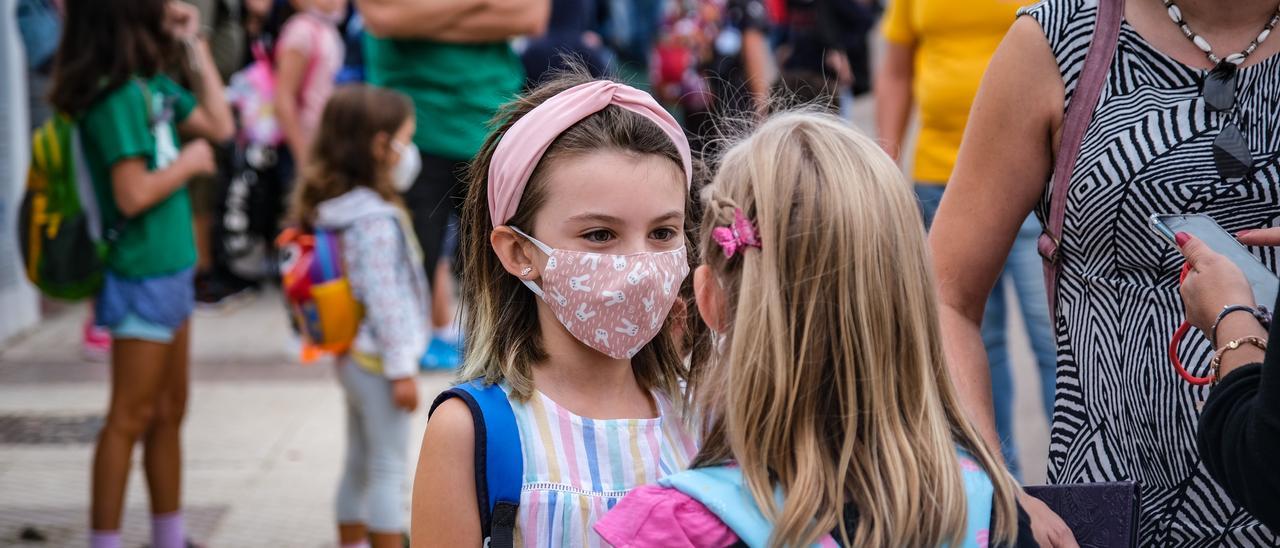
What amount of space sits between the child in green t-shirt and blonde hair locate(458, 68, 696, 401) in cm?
226

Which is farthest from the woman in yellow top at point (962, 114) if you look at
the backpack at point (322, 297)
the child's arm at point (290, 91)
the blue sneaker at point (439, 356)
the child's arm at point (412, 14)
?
the child's arm at point (290, 91)

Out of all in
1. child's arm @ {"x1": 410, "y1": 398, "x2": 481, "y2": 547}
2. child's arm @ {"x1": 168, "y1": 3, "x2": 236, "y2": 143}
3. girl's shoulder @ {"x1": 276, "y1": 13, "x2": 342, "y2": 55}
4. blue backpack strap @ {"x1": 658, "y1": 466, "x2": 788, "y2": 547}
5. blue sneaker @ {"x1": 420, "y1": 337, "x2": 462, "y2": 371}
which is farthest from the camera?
girl's shoulder @ {"x1": 276, "y1": 13, "x2": 342, "y2": 55}

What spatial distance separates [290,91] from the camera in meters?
8.26

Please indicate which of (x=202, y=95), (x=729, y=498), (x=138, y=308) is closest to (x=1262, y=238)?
(x=729, y=498)

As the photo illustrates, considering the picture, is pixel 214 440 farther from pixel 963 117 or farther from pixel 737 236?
pixel 737 236

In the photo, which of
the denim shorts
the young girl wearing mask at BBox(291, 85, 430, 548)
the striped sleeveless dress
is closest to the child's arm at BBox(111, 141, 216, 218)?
the denim shorts

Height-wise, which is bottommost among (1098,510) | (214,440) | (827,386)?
(214,440)

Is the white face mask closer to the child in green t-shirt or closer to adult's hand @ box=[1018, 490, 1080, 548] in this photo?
the child in green t-shirt

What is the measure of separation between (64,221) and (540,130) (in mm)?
2770

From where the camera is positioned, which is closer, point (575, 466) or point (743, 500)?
A: point (743, 500)

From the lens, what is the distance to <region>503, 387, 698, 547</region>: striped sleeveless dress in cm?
215

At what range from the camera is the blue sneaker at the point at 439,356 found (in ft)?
24.4

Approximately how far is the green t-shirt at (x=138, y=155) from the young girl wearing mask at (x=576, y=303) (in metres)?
2.44

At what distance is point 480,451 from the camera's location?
2107 millimetres
